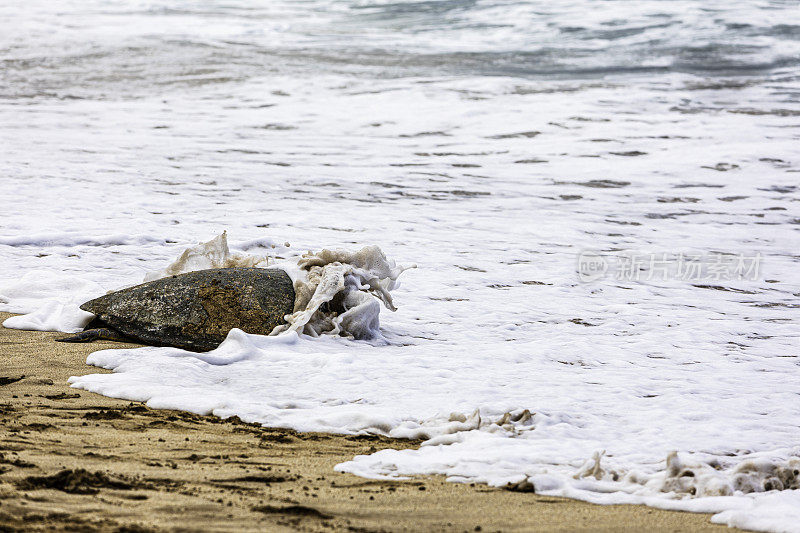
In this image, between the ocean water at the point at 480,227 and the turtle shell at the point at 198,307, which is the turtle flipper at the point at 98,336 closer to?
the turtle shell at the point at 198,307

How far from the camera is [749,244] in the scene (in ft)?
24.1

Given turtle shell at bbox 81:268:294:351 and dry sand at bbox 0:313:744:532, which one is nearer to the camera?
dry sand at bbox 0:313:744:532

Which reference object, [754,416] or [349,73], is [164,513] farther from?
[349,73]

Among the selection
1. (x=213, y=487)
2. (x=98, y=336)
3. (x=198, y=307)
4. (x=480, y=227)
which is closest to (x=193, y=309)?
(x=198, y=307)

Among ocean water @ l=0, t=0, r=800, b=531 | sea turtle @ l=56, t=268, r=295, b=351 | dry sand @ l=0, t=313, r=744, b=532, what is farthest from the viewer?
sea turtle @ l=56, t=268, r=295, b=351

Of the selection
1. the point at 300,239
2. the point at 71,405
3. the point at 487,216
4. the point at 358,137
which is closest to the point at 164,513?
the point at 71,405

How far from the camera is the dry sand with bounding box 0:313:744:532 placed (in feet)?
7.80

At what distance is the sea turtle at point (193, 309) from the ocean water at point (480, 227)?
0.17 m

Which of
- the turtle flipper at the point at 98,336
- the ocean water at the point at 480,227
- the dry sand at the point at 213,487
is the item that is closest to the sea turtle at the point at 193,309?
the turtle flipper at the point at 98,336

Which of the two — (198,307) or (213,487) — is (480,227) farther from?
(213,487)

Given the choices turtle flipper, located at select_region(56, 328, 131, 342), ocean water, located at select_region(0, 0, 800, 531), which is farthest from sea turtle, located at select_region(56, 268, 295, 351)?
ocean water, located at select_region(0, 0, 800, 531)

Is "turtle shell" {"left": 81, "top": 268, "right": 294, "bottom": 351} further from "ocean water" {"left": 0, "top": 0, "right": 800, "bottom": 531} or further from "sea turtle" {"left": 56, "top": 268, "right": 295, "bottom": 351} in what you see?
"ocean water" {"left": 0, "top": 0, "right": 800, "bottom": 531}

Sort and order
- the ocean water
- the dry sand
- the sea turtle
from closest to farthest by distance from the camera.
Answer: the dry sand < the ocean water < the sea turtle

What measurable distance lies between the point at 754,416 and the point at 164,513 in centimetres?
283
